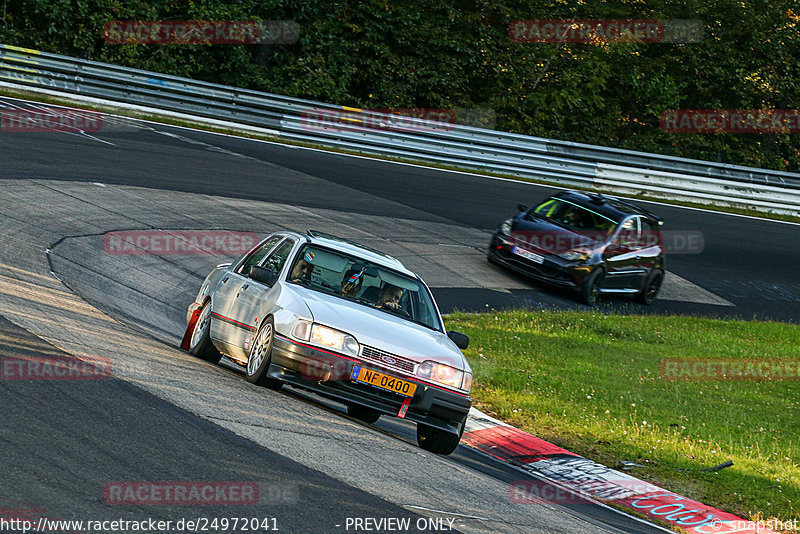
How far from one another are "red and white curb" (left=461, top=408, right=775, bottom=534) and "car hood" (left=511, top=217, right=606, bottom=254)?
8.78m

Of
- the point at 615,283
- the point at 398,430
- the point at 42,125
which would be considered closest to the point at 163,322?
the point at 398,430

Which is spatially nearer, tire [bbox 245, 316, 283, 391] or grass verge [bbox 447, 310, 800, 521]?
tire [bbox 245, 316, 283, 391]

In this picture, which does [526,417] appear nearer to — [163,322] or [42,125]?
[163,322]

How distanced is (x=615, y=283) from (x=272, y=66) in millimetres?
18409

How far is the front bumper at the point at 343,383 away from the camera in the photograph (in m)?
8.45

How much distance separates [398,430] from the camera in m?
9.84

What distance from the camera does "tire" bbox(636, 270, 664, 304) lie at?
20.7 meters

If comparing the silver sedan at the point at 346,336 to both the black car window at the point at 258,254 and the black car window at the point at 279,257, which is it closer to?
the black car window at the point at 279,257

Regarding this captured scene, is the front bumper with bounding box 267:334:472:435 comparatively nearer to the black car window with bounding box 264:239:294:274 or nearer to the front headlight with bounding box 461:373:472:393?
the front headlight with bounding box 461:373:472:393
